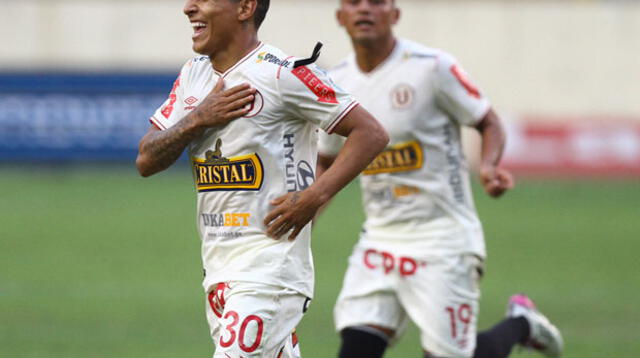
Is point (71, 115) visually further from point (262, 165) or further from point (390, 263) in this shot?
point (262, 165)

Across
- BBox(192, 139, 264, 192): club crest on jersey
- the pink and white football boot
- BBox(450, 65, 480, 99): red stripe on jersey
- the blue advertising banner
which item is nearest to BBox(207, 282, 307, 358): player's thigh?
BBox(192, 139, 264, 192): club crest on jersey

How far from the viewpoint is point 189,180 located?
24.4m

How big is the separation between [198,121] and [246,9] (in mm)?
574

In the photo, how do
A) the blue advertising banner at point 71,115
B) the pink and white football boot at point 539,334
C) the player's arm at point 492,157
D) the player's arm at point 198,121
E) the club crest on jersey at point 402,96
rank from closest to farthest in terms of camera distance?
the player's arm at point 198,121, the player's arm at point 492,157, the club crest on jersey at point 402,96, the pink and white football boot at point 539,334, the blue advertising banner at point 71,115

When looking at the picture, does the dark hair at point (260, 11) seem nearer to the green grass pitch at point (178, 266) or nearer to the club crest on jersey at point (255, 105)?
the club crest on jersey at point (255, 105)

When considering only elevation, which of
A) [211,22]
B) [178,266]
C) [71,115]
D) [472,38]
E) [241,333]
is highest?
[211,22]

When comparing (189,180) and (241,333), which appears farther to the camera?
(189,180)

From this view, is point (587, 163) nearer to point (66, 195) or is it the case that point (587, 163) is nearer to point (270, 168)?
point (66, 195)

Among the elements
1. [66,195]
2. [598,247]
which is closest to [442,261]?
[598,247]

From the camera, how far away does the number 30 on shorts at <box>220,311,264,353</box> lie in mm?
4977

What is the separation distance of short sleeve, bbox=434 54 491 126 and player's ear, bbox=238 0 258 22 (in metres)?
1.88

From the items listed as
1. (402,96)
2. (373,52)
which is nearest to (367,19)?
(373,52)

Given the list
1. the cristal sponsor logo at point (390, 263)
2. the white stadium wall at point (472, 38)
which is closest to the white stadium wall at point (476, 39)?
the white stadium wall at point (472, 38)

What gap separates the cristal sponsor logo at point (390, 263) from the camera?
22.5 ft
